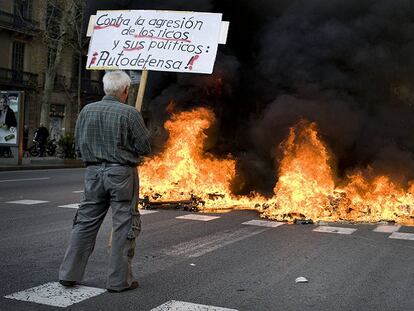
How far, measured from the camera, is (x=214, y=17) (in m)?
7.24

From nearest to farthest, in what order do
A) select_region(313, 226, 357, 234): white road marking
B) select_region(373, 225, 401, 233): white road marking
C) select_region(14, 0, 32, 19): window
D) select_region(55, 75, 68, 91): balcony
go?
1. select_region(313, 226, 357, 234): white road marking
2. select_region(373, 225, 401, 233): white road marking
3. select_region(14, 0, 32, 19): window
4. select_region(55, 75, 68, 91): balcony

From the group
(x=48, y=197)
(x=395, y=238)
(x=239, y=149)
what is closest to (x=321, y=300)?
(x=395, y=238)

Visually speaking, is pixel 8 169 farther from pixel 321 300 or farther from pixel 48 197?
pixel 321 300

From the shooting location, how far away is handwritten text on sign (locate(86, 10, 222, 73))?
698 centimetres

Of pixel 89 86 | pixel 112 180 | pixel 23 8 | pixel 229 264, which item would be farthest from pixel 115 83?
pixel 89 86

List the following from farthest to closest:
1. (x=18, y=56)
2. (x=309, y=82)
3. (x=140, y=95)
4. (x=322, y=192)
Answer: (x=18, y=56) < (x=309, y=82) < (x=322, y=192) < (x=140, y=95)

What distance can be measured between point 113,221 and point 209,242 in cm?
240

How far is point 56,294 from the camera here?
413 cm

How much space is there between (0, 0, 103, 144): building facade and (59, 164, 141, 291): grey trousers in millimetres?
25991

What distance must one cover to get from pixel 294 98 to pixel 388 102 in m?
1.87

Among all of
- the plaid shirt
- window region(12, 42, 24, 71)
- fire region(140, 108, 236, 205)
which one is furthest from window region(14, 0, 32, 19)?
the plaid shirt

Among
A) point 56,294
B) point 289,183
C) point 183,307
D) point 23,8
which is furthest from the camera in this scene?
point 23,8

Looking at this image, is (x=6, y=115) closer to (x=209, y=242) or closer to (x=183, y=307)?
(x=209, y=242)

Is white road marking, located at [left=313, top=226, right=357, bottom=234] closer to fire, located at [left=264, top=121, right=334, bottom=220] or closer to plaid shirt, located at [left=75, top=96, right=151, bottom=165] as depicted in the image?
fire, located at [left=264, top=121, right=334, bottom=220]
